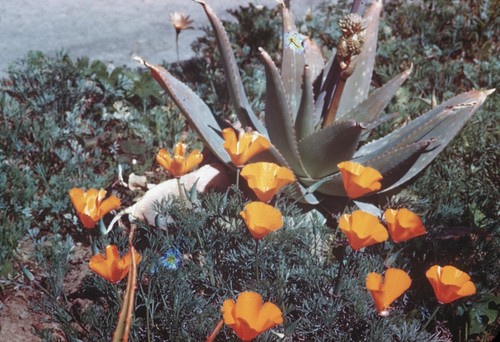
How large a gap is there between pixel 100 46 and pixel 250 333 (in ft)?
9.81

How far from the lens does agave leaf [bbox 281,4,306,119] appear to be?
9.03ft

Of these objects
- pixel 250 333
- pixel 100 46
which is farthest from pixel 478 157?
pixel 100 46

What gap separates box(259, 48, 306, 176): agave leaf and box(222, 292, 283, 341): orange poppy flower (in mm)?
1076

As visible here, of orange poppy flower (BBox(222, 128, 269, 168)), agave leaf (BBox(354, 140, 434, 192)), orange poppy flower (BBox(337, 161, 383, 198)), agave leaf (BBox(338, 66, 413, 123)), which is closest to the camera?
orange poppy flower (BBox(337, 161, 383, 198))

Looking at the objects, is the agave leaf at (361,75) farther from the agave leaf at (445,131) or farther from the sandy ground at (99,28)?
the sandy ground at (99,28)

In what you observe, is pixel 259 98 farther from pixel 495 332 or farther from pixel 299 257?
pixel 495 332

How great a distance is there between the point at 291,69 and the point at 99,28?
1.90 meters

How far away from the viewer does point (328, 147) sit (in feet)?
7.98

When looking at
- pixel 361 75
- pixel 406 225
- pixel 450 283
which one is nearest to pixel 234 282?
pixel 406 225

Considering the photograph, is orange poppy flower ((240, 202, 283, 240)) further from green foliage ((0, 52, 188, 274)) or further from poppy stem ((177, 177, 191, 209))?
green foliage ((0, 52, 188, 274))

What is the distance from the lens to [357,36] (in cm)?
225

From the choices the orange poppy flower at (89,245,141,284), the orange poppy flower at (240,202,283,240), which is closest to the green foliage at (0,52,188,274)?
the orange poppy flower at (89,245,141,284)

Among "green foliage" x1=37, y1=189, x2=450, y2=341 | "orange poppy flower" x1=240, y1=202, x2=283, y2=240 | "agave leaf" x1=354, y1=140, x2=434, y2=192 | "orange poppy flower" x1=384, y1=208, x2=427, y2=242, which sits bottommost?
"green foliage" x1=37, y1=189, x2=450, y2=341

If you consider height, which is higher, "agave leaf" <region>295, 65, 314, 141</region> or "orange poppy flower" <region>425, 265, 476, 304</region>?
"agave leaf" <region>295, 65, 314, 141</region>
